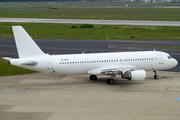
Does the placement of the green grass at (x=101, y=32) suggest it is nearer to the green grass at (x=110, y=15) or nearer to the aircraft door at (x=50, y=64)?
the green grass at (x=110, y=15)

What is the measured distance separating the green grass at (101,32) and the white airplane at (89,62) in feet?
142

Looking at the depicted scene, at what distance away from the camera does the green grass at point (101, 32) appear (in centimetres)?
8881

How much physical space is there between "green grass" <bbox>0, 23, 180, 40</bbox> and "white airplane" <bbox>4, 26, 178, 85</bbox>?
1704 inches

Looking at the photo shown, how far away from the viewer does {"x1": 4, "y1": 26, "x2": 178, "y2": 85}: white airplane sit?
126ft

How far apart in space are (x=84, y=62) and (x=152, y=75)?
41.5 ft

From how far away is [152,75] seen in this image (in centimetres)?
4728

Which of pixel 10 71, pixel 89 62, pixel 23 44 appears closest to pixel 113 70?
pixel 89 62

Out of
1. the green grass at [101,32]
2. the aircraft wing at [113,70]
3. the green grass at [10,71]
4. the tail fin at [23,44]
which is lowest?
the green grass at [10,71]

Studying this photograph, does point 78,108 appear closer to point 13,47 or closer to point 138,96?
point 138,96

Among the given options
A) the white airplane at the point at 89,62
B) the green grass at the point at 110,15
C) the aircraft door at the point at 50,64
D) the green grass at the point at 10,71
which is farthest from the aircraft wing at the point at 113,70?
the green grass at the point at 110,15

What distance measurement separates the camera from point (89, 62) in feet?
136

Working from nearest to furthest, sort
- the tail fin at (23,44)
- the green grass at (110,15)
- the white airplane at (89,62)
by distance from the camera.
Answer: the tail fin at (23,44) < the white airplane at (89,62) < the green grass at (110,15)

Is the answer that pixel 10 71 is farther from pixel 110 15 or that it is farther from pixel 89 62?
pixel 110 15

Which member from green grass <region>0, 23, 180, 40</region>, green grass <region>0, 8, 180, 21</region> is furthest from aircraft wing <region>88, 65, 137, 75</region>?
green grass <region>0, 8, 180, 21</region>
